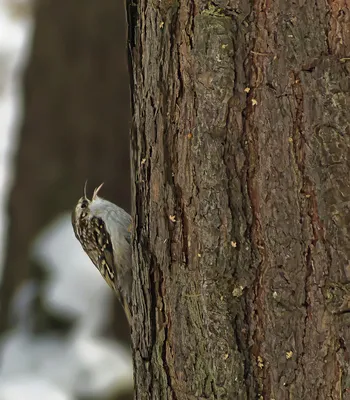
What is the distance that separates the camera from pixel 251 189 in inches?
76.7

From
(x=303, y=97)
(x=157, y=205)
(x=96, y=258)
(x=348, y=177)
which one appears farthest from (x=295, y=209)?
(x=96, y=258)

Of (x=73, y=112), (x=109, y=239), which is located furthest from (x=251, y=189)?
(x=73, y=112)

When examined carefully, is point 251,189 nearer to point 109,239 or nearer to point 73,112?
point 109,239

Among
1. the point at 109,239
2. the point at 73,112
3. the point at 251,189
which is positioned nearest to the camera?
the point at 251,189

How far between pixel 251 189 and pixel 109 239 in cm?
150

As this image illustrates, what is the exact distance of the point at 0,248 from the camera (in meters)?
8.05

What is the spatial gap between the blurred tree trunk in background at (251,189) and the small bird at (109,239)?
856 mm

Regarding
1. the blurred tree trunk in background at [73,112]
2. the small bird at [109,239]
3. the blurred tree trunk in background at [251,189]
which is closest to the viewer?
the blurred tree trunk in background at [251,189]

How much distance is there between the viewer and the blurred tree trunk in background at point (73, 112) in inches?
222

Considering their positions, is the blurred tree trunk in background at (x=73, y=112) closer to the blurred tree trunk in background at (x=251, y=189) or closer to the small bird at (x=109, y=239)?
the small bird at (x=109, y=239)

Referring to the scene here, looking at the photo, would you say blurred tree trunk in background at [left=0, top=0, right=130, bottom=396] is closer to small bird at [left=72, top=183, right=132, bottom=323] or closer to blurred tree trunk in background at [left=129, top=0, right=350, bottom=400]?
small bird at [left=72, top=183, right=132, bottom=323]

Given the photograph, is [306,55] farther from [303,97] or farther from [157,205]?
[157,205]

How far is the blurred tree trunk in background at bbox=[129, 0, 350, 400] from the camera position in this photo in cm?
186

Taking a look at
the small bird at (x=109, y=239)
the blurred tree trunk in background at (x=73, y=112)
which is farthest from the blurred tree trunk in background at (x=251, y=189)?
the blurred tree trunk in background at (x=73, y=112)
